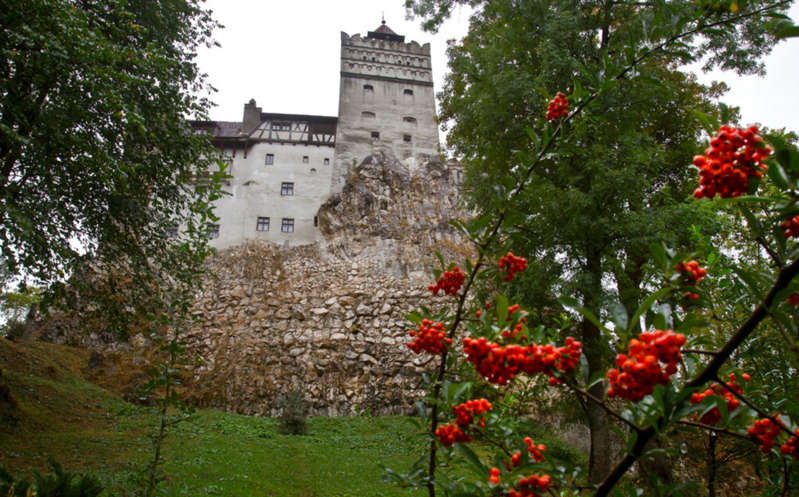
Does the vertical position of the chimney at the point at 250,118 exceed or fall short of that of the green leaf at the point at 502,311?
it exceeds it

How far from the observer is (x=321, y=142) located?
3291cm

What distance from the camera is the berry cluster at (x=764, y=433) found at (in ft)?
5.21

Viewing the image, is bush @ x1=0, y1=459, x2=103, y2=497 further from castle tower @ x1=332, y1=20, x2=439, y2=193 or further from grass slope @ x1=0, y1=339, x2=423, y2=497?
castle tower @ x1=332, y1=20, x2=439, y2=193

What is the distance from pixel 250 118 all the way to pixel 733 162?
3618cm

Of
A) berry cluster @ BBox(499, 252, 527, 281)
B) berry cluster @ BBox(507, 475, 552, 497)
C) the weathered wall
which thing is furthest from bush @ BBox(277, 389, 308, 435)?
berry cluster @ BBox(507, 475, 552, 497)

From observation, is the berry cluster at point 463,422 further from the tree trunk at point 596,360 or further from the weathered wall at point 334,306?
the weathered wall at point 334,306

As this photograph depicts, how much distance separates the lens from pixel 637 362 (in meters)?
1.47

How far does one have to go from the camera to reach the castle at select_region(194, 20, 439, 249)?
96.0 feet

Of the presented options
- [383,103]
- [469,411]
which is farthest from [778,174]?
[383,103]

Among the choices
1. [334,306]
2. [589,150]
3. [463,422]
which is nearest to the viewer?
[463,422]

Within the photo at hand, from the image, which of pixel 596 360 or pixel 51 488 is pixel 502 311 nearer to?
pixel 51 488

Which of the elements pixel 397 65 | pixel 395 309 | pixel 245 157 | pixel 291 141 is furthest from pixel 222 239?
pixel 397 65

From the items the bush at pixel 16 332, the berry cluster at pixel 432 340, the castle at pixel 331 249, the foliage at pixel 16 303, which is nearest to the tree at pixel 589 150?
the berry cluster at pixel 432 340

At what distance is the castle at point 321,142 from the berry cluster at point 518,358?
27.2 meters
